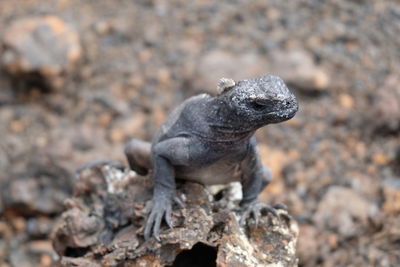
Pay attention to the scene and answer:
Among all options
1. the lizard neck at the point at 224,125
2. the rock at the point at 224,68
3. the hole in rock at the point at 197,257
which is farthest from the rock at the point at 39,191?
the lizard neck at the point at 224,125

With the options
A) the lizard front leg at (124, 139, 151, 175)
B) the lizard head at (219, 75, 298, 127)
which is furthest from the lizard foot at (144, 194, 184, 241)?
the lizard head at (219, 75, 298, 127)

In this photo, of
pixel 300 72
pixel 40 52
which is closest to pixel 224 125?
pixel 300 72

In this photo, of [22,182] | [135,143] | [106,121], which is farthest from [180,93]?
[135,143]

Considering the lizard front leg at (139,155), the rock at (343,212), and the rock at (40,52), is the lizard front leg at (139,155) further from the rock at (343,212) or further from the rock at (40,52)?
the rock at (40,52)

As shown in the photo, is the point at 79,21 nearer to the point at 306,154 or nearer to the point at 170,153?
the point at 306,154

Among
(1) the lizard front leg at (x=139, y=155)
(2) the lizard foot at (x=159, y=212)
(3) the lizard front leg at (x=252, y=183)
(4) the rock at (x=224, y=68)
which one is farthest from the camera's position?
(4) the rock at (x=224, y=68)

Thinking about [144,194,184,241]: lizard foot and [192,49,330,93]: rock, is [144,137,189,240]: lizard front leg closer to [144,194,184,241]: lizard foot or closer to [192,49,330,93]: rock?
[144,194,184,241]: lizard foot
